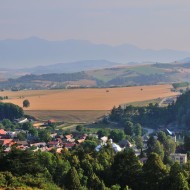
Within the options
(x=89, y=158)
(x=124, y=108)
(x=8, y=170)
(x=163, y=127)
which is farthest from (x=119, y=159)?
(x=124, y=108)

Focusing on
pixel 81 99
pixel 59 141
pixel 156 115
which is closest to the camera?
pixel 59 141

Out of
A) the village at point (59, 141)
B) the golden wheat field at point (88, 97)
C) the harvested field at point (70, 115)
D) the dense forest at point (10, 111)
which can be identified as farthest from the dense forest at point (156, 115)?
the dense forest at point (10, 111)

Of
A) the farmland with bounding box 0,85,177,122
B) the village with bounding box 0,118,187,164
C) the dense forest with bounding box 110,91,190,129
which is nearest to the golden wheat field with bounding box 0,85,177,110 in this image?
the farmland with bounding box 0,85,177,122

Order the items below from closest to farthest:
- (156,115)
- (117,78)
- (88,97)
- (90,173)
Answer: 1. (90,173)
2. (156,115)
3. (88,97)
4. (117,78)

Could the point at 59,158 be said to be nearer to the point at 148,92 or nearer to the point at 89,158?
the point at 89,158

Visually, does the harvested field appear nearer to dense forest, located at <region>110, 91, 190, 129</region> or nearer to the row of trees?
dense forest, located at <region>110, 91, 190, 129</region>

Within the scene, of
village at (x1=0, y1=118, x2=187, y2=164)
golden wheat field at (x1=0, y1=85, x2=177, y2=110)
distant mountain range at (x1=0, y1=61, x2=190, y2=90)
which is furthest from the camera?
distant mountain range at (x1=0, y1=61, x2=190, y2=90)

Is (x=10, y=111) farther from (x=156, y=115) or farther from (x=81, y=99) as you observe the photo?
(x=156, y=115)

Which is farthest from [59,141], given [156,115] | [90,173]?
[156,115]
